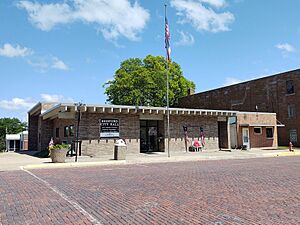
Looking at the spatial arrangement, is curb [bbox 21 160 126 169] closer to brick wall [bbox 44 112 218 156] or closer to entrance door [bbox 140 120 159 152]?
brick wall [bbox 44 112 218 156]

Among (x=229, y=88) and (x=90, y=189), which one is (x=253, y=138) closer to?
(x=229, y=88)

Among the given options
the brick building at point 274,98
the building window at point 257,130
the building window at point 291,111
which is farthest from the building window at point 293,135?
the building window at point 257,130

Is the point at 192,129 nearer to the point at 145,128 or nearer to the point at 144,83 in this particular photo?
the point at 145,128

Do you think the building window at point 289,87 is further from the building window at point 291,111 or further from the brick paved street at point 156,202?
the brick paved street at point 156,202

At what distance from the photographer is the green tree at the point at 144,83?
Answer: 52.2 m

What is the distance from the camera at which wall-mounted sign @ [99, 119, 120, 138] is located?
2459 centimetres

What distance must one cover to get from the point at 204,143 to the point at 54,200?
2330cm

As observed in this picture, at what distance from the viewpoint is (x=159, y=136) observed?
28.4m

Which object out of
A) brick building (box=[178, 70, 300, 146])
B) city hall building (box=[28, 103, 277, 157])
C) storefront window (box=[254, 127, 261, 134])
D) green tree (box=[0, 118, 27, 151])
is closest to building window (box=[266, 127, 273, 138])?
city hall building (box=[28, 103, 277, 157])

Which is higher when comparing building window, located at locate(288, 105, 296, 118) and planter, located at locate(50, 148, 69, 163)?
building window, located at locate(288, 105, 296, 118)

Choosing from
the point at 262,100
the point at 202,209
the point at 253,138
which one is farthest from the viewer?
the point at 262,100

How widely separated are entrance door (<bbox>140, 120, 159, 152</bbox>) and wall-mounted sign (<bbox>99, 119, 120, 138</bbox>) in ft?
12.5

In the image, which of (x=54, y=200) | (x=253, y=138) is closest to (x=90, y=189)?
(x=54, y=200)

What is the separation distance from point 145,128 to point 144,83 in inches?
965
